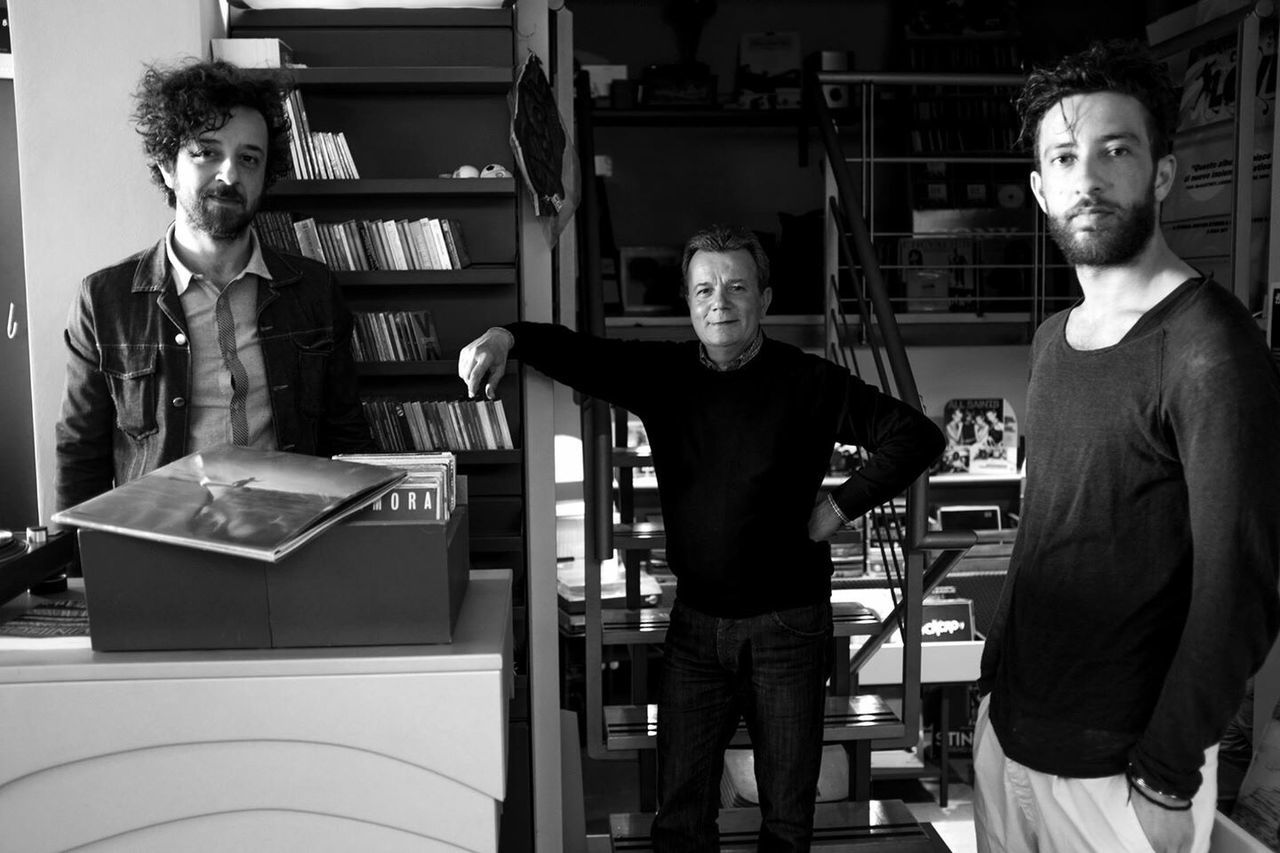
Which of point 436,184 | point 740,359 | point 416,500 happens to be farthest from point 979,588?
point 416,500

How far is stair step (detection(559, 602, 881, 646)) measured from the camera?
2824 millimetres

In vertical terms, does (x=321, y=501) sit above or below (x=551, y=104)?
below

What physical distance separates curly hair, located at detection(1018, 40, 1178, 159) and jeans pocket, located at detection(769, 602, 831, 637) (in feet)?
3.36

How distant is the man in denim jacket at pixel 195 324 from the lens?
6.27 feet

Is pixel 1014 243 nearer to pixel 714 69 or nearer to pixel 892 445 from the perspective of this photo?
pixel 714 69

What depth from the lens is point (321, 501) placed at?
3.79 ft

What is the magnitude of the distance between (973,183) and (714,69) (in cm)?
143

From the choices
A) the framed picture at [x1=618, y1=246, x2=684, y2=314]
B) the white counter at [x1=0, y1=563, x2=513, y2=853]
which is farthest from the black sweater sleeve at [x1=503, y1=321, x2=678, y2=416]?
the framed picture at [x1=618, y1=246, x2=684, y2=314]

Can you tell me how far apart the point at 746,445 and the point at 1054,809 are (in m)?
0.85

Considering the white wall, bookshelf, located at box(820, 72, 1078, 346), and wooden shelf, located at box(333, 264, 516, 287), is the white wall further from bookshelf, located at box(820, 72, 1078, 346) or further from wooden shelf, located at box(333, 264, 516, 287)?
bookshelf, located at box(820, 72, 1078, 346)

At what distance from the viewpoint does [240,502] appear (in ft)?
3.80

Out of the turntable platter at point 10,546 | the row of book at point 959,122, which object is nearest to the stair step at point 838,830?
the turntable platter at point 10,546

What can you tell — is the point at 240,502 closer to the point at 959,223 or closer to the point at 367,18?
the point at 367,18

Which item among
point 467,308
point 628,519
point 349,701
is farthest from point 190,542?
point 628,519
